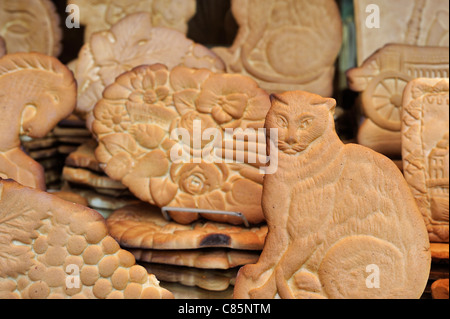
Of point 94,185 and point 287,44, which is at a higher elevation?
point 287,44

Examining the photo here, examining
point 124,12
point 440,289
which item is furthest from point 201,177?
point 124,12

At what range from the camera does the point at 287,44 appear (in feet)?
6.25

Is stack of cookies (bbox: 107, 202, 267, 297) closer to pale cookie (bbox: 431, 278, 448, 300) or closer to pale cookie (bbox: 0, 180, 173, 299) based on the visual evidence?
pale cookie (bbox: 0, 180, 173, 299)

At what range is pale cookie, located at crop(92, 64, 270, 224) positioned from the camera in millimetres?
1367

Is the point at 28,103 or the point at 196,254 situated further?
the point at 28,103

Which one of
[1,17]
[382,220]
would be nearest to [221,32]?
[1,17]

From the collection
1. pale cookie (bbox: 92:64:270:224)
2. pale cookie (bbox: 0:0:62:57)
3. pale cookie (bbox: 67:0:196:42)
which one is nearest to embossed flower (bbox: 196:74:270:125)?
pale cookie (bbox: 92:64:270:224)

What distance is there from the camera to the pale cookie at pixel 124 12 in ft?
6.48

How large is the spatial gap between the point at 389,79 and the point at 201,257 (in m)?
1.04

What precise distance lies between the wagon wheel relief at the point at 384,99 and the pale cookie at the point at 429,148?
9.6 inches

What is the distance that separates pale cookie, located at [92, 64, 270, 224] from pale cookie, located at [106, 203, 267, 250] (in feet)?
0.12

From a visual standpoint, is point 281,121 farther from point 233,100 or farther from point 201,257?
point 201,257

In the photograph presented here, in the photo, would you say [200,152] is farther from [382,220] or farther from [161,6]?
[161,6]

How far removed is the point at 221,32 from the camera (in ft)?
7.40
